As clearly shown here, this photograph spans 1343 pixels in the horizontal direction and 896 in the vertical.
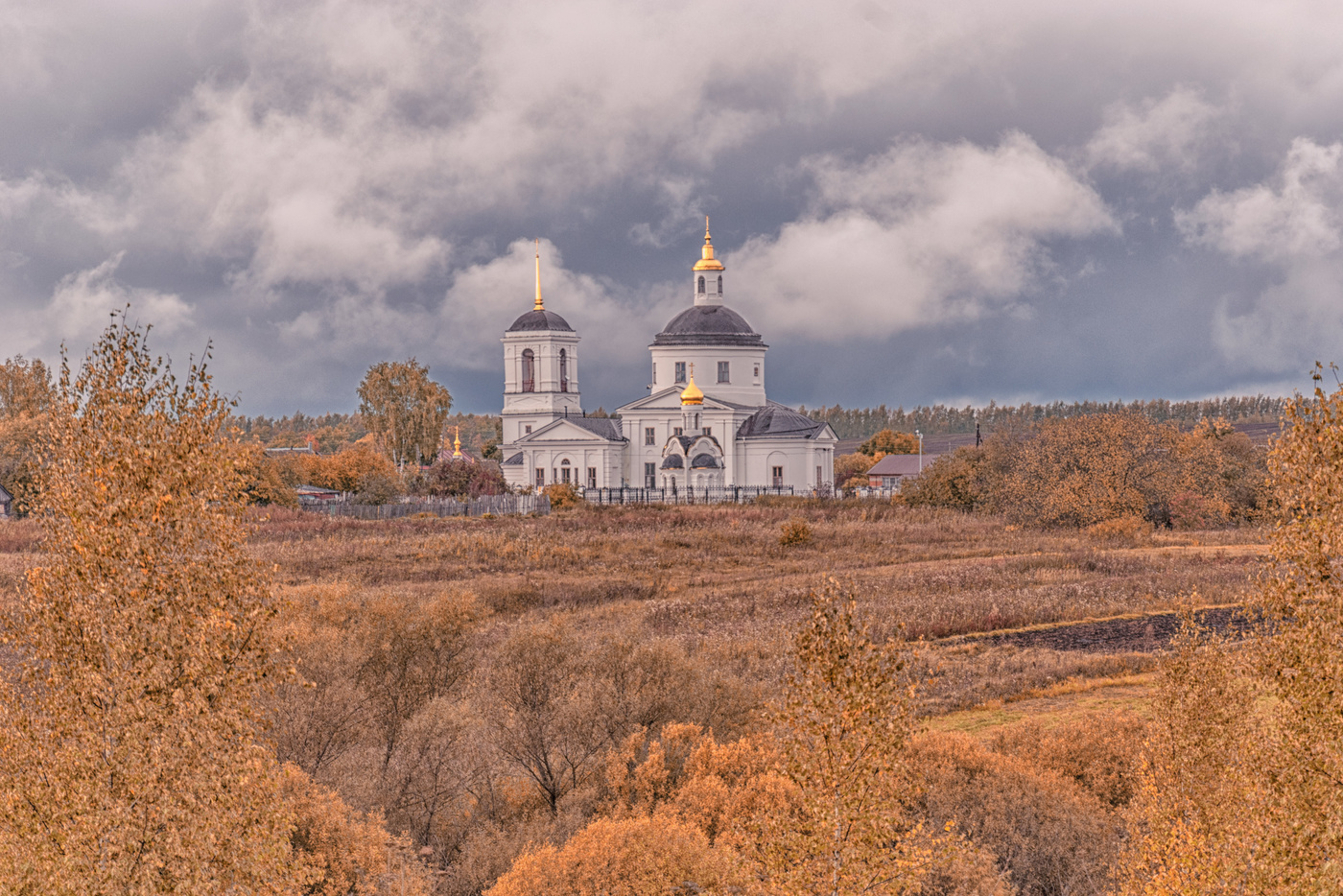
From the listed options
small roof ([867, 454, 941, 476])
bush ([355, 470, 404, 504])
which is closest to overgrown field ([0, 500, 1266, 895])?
bush ([355, 470, 404, 504])

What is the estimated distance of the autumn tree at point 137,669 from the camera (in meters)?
8.05

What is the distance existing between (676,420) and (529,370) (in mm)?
12734

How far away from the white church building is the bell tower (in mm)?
66

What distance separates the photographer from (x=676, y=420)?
7038cm

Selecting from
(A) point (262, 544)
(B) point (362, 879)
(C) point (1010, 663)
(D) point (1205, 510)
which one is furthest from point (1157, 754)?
(D) point (1205, 510)

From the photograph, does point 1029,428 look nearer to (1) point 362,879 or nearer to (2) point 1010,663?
(2) point 1010,663

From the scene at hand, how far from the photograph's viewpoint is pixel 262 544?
41219 millimetres

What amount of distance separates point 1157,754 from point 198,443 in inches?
383

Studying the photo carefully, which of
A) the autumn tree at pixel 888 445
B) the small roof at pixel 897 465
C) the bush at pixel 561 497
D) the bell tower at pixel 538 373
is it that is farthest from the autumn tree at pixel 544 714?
the autumn tree at pixel 888 445

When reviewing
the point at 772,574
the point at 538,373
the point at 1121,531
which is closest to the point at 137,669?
the point at 772,574

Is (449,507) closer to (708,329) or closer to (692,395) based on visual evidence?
(692,395)

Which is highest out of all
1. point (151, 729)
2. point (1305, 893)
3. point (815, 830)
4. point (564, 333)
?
point (564, 333)

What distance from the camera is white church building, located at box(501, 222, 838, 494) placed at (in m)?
68.1

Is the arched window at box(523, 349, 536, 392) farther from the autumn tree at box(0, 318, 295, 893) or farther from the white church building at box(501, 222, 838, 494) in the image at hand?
the autumn tree at box(0, 318, 295, 893)
